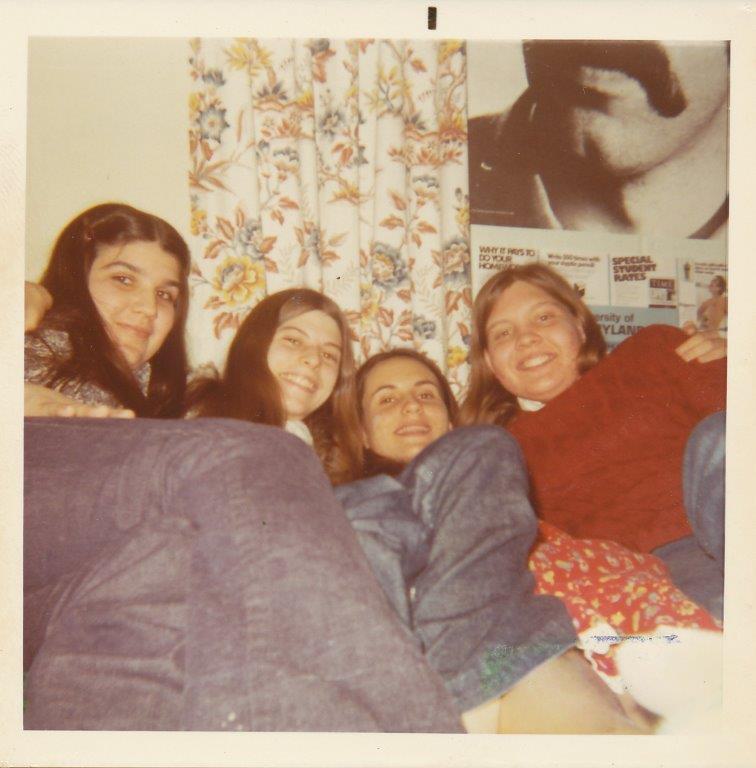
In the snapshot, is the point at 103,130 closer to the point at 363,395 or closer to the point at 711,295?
the point at 363,395

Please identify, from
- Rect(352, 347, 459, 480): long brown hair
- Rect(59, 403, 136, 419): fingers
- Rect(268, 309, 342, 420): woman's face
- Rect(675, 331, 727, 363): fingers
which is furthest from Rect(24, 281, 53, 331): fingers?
Rect(675, 331, 727, 363): fingers

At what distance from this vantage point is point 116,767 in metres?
0.74

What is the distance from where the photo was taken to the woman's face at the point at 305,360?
0.88 metres

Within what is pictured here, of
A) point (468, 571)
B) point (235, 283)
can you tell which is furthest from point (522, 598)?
point (235, 283)

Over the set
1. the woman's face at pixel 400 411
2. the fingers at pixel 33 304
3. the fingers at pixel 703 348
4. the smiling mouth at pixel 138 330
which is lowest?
the woman's face at pixel 400 411

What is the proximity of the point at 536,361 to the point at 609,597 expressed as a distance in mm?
321

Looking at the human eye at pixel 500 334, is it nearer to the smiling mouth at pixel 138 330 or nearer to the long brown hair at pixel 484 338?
the long brown hair at pixel 484 338

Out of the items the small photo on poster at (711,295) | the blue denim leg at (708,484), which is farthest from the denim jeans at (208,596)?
the small photo on poster at (711,295)

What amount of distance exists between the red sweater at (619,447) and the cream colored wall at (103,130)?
56 centimetres

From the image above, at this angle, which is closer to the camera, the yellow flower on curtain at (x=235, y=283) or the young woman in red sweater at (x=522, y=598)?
the young woman in red sweater at (x=522, y=598)

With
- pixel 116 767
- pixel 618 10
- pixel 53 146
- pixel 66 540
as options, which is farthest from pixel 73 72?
pixel 116 767

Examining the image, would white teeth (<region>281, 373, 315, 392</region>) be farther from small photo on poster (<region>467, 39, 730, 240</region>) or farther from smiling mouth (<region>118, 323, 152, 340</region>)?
small photo on poster (<region>467, 39, 730, 240</region>)

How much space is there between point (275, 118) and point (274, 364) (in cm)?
32

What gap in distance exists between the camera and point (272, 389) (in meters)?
0.88
